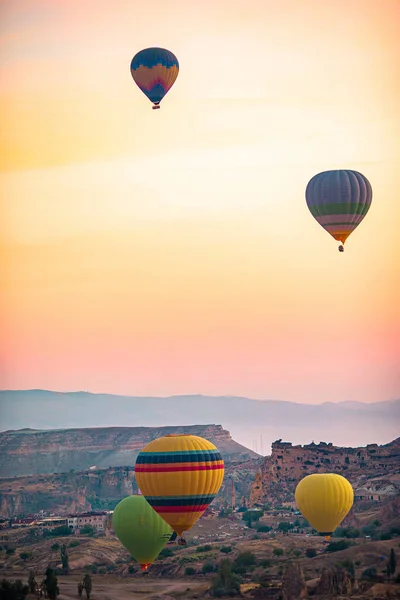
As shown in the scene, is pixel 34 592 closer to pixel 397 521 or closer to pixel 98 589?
pixel 98 589

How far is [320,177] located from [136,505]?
62.9 feet

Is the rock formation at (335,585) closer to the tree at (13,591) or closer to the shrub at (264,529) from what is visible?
the tree at (13,591)

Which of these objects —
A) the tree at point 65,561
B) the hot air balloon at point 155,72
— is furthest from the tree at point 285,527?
the hot air balloon at point 155,72

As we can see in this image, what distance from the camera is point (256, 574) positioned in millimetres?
73625

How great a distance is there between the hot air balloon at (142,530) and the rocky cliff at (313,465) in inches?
1400

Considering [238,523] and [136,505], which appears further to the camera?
[238,523]

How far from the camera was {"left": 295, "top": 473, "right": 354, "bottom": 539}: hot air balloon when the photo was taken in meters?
76.0

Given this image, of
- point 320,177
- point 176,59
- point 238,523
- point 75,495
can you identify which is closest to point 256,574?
point 320,177

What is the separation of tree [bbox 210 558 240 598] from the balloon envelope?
17083mm

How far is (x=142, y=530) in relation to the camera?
7431cm

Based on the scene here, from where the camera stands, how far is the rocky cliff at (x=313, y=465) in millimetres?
111812

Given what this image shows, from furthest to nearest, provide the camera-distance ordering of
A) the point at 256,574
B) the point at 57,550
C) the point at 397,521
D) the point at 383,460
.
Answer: the point at 383,460 < the point at 57,550 < the point at 397,521 < the point at 256,574

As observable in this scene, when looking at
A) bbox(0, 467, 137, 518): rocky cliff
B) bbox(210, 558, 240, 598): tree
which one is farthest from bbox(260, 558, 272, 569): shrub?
bbox(0, 467, 137, 518): rocky cliff

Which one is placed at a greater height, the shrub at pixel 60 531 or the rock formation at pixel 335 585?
the shrub at pixel 60 531
